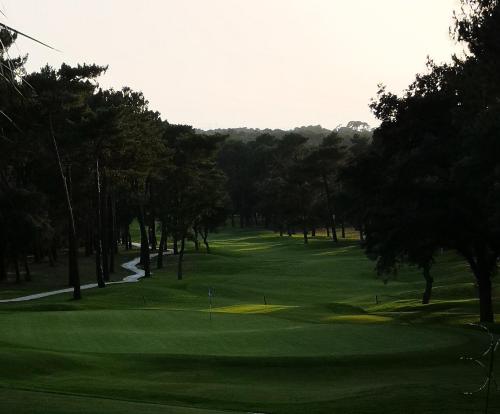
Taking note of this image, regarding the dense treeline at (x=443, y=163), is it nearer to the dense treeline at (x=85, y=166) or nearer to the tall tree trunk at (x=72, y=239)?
the dense treeline at (x=85, y=166)

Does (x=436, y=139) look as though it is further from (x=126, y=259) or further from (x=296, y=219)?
(x=296, y=219)

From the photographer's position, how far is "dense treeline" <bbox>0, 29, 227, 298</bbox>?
43750 mm

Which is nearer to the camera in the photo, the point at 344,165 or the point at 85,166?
the point at 344,165

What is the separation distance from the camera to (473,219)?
27.6 m

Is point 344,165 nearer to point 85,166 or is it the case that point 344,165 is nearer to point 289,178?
point 85,166

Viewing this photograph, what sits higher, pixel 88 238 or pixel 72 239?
pixel 88 238

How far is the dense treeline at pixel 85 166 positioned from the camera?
4375 cm

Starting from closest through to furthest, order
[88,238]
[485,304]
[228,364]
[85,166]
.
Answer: [228,364], [485,304], [85,166], [88,238]

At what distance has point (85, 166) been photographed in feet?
176

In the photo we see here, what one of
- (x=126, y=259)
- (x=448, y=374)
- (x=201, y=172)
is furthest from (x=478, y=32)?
(x=126, y=259)

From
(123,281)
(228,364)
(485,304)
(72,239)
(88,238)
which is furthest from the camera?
(88,238)

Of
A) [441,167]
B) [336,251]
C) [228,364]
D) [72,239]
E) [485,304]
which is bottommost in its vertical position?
[485,304]

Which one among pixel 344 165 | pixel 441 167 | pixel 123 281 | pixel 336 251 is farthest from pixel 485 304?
pixel 336 251

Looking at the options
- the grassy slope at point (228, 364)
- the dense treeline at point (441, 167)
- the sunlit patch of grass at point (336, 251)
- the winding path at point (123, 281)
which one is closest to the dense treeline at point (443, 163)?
the dense treeline at point (441, 167)
